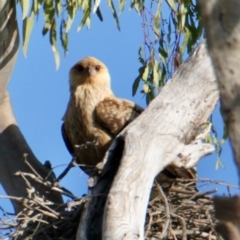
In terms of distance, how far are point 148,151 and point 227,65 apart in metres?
1.82

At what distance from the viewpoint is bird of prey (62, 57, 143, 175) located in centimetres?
415

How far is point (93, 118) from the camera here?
14.1ft

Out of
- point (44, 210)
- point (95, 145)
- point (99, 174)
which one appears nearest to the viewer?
point (99, 174)

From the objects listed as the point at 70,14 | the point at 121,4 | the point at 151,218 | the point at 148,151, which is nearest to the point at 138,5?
the point at 121,4

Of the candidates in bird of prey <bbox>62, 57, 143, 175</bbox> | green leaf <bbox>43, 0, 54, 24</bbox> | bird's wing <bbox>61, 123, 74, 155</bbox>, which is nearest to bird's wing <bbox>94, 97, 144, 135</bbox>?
bird of prey <bbox>62, 57, 143, 175</bbox>

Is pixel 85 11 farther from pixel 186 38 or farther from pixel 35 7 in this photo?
pixel 186 38

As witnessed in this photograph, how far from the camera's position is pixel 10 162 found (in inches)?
149

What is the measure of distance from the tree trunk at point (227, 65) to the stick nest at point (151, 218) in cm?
232

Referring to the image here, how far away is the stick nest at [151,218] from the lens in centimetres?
356

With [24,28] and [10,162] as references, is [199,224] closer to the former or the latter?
[10,162]

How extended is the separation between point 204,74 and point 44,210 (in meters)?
1.07

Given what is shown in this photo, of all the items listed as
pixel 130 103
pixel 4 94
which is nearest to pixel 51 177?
pixel 4 94

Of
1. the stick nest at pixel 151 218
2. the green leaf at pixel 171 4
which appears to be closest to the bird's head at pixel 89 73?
the green leaf at pixel 171 4

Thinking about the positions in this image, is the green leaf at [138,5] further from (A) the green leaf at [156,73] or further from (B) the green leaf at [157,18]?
Answer: (A) the green leaf at [156,73]
